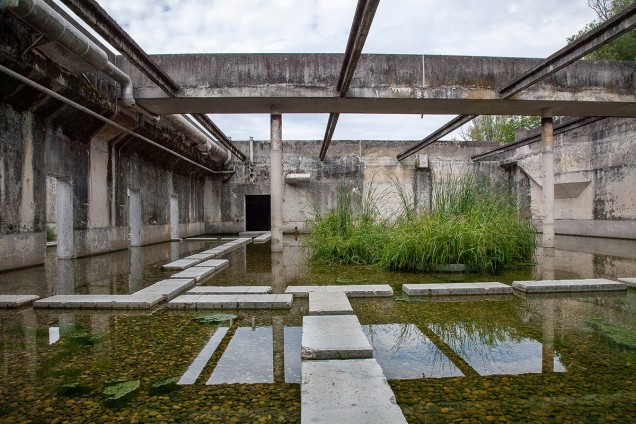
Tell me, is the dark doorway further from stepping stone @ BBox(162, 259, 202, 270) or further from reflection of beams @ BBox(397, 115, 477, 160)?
stepping stone @ BBox(162, 259, 202, 270)

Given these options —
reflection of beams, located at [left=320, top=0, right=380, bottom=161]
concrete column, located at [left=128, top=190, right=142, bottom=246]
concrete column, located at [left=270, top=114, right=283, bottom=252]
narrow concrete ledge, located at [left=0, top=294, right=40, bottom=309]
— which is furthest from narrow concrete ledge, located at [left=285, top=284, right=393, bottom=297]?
concrete column, located at [left=128, top=190, right=142, bottom=246]

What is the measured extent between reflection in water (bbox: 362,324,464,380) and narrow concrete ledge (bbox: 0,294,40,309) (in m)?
2.94

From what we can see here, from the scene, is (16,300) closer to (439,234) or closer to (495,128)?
(439,234)

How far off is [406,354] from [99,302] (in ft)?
8.73

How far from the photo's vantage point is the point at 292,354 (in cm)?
245

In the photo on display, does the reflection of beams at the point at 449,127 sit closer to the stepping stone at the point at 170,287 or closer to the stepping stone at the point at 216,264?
the stepping stone at the point at 216,264

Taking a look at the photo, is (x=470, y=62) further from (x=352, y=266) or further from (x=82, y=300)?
(x=82, y=300)

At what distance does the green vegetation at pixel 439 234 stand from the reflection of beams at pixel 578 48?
78.6 inches

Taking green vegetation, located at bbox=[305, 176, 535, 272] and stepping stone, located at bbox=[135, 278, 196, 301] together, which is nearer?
stepping stone, located at bbox=[135, 278, 196, 301]

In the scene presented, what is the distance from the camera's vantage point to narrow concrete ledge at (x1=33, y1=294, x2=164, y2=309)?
3643 mm

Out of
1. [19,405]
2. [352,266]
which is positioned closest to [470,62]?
[352,266]

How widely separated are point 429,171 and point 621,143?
5.83 meters

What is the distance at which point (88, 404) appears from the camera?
72.6 inches

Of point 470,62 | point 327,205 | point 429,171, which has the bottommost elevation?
point 327,205
